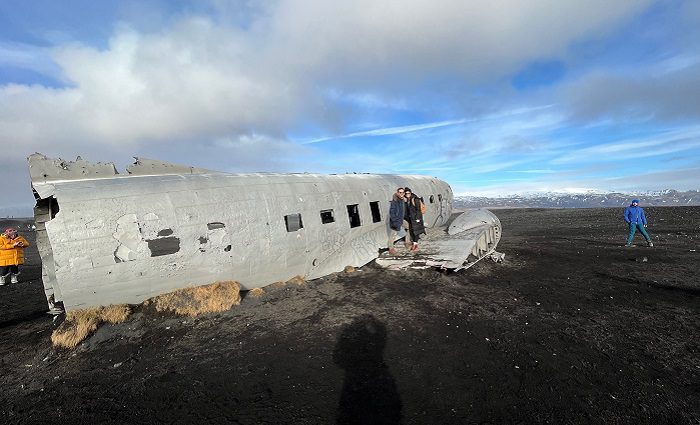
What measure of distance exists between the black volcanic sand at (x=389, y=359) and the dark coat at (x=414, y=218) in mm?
2227

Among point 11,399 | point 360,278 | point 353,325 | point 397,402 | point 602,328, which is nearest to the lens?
point 397,402

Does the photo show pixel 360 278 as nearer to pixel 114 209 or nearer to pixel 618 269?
pixel 114 209

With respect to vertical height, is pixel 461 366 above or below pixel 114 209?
below

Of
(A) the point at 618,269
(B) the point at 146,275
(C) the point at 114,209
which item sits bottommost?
(A) the point at 618,269

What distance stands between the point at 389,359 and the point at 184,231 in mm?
6109

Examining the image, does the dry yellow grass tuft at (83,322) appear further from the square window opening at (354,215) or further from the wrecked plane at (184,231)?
the square window opening at (354,215)

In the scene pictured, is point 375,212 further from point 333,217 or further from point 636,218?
point 636,218

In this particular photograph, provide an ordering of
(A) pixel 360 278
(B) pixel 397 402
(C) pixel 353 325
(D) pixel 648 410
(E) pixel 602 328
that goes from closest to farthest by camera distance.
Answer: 1. (D) pixel 648 410
2. (B) pixel 397 402
3. (E) pixel 602 328
4. (C) pixel 353 325
5. (A) pixel 360 278

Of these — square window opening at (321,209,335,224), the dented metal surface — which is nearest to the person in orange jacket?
square window opening at (321,209,335,224)

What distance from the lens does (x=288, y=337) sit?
747cm

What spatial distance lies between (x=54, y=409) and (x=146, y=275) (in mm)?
3331

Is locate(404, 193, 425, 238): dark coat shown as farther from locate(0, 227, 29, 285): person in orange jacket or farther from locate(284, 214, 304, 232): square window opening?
locate(0, 227, 29, 285): person in orange jacket

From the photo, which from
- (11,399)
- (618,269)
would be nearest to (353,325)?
(11,399)

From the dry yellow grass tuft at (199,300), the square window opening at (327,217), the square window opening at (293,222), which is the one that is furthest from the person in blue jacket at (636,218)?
the dry yellow grass tuft at (199,300)
